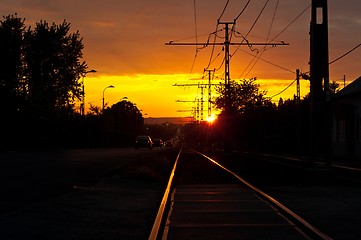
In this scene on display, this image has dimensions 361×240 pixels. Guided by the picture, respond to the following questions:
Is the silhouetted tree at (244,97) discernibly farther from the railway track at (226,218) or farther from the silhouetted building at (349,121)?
the railway track at (226,218)

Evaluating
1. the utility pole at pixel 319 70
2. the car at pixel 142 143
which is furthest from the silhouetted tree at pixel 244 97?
the utility pole at pixel 319 70

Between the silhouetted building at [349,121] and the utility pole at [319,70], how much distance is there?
770 inches

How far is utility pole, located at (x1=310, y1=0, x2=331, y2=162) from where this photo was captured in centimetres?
2380

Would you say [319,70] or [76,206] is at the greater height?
[319,70]

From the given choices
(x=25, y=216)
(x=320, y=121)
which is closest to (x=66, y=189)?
(x=25, y=216)

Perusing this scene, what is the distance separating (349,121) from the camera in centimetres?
4669

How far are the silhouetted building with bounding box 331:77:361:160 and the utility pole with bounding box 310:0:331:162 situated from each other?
1955cm

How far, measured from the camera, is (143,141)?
73.6 meters

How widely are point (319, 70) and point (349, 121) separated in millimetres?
23966

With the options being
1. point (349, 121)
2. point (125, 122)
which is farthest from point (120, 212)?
point (125, 122)

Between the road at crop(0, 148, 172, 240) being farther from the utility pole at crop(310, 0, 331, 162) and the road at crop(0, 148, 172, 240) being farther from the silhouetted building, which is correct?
the silhouetted building

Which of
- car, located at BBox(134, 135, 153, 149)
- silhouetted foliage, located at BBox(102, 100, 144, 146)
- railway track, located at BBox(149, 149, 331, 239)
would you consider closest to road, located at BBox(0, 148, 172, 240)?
railway track, located at BBox(149, 149, 331, 239)

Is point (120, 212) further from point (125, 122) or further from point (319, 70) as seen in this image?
point (125, 122)

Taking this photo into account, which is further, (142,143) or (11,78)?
(142,143)
